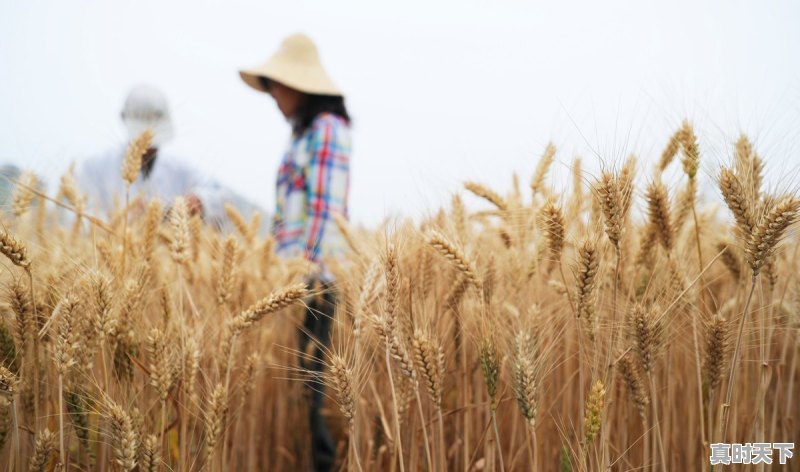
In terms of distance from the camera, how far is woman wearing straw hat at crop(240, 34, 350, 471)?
90.8 inches

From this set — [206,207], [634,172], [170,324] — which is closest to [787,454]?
[634,172]

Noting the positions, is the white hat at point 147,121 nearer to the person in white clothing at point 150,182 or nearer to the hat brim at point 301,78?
the person in white clothing at point 150,182

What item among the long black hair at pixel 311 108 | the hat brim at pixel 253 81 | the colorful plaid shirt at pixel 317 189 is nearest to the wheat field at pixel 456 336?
the colorful plaid shirt at pixel 317 189

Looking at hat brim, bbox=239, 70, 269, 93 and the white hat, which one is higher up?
hat brim, bbox=239, 70, 269, 93

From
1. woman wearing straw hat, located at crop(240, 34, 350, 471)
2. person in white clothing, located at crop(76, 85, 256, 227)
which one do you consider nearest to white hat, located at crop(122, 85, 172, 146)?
person in white clothing, located at crop(76, 85, 256, 227)

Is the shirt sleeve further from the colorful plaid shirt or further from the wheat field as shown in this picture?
the wheat field

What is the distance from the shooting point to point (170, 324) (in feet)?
4.16

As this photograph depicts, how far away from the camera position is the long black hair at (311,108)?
2.79m

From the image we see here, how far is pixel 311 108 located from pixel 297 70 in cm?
29

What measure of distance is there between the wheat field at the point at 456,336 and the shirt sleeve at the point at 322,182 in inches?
22.2

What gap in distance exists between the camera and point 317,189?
8.11 feet

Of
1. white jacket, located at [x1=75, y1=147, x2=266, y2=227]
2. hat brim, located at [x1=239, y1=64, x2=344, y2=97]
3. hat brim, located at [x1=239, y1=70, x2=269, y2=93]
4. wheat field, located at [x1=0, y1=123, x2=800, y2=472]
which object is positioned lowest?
wheat field, located at [x1=0, y1=123, x2=800, y2=472]

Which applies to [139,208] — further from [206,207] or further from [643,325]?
[643,325]

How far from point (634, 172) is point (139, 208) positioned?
2.09m
